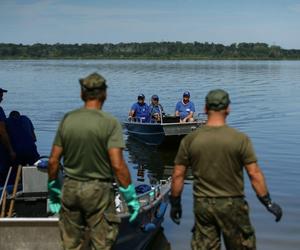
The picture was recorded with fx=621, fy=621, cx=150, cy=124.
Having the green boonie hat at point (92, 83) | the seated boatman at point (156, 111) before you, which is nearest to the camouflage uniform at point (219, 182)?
the green boonie hat at point (92, 83)

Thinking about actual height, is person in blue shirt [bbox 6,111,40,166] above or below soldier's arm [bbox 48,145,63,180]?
below

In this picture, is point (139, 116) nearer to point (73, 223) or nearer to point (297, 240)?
point (297, 240)

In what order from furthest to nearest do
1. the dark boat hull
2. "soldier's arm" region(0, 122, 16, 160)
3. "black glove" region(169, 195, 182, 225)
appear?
the dark boat hull
"soldier's arm" region(0, 122, 16, 160)
"black glove" region(169, 195, 182, 225)

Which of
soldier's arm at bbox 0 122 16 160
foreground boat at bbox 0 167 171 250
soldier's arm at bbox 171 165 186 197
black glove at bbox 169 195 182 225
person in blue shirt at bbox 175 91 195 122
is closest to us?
soldier's arm at bbox 171 165 186 197

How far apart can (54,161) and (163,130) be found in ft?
47.1

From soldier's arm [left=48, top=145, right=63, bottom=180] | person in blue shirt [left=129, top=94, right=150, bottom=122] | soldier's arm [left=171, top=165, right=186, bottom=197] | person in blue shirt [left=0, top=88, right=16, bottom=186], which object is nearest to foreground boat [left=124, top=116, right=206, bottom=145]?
person in blue shirt [left=129, top=94, right=150, bottom=122]

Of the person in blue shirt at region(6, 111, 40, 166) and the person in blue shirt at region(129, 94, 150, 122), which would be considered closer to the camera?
the person in blue shirt at region(6, 111, 40, 166)

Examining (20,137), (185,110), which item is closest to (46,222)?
(20,137)

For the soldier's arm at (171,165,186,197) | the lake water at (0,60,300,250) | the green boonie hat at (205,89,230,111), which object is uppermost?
the green boonie hat at (205,89,230,111)

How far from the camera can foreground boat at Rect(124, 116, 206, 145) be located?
65.2 ft

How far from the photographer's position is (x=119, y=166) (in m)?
5.82

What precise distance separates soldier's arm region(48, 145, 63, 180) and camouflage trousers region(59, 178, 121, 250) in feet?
0.62

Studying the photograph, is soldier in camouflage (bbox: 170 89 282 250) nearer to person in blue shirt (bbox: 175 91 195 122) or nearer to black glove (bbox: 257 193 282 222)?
black glove (bbox: 257 193 282 222)

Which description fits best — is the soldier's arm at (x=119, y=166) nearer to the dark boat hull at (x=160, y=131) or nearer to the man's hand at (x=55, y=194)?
the man's hand at (x=55, y=194)
